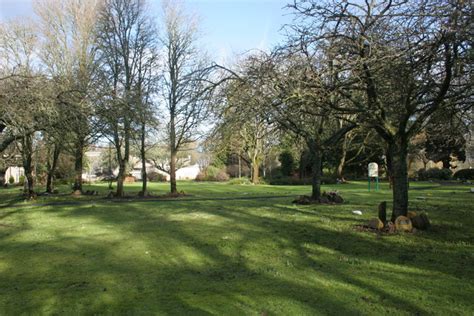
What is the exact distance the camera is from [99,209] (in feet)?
54.9

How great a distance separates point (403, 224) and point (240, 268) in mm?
4525

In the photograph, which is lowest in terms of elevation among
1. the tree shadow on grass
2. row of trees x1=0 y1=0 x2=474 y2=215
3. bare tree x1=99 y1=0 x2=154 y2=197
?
the tree shadow on grass

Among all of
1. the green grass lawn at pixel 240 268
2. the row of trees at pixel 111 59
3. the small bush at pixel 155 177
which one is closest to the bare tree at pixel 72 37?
the row of trees at pixel 111 59

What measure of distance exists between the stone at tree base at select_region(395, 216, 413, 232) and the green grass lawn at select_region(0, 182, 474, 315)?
291 millimetres

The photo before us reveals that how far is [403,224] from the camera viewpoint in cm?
938

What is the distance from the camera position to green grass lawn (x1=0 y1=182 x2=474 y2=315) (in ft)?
16.6

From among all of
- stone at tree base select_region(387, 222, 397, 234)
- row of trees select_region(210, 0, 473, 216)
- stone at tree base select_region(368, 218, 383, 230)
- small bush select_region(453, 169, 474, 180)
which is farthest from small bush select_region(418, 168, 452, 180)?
stone at tree base select_region(387, 222, 397, 234)

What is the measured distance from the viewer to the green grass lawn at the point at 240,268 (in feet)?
16.6

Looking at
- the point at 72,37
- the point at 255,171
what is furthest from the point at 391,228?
the point at 255,171

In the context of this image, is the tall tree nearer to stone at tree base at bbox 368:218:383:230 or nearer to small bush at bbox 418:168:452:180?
stone at tree base at bbox 368:218:383:230

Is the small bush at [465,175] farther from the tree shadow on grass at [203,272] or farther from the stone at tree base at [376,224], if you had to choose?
the tree shadow on grass at [203,272]

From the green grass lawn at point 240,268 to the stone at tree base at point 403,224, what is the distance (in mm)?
291

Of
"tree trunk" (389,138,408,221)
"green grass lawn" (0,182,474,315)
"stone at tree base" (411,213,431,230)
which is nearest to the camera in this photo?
"green grass lawn" (0,182,474,315)

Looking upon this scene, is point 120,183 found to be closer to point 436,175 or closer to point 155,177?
point 436,175
